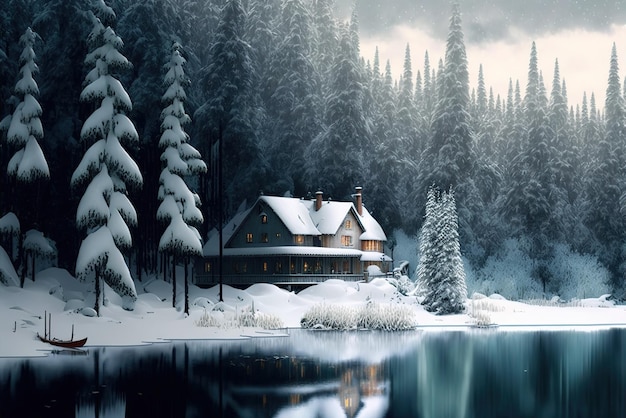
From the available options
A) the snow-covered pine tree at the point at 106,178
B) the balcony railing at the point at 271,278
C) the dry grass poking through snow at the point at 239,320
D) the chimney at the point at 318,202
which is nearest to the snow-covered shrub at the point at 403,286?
the balcony railing at the point at 271,278

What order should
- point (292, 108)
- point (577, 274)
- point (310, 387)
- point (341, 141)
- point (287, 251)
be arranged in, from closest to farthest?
point (310, 387), point (287, 251), point (577, 274), point (341, 141), point (292, 108)

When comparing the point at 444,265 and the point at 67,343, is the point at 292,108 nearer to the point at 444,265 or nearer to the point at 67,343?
the point at 444,265

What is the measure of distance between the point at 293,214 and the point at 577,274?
28733 millimetres

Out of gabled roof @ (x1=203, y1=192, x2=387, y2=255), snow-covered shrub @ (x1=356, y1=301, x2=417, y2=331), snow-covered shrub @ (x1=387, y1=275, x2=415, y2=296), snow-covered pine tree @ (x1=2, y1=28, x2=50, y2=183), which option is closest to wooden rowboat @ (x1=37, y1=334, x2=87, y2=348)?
snow-covered pine tree @ (x1=2, y1=28, x2=50, y2=183)

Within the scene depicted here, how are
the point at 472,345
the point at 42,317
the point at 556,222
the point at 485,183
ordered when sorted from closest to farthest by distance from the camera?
the point at 472,345 → the point at 42,317 → the point at 556,222 → the point at 485,183

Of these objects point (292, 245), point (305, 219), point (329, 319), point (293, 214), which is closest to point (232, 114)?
point (293, 214)

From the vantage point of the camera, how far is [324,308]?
4828 centimetres

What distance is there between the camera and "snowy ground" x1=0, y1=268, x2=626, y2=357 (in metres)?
37.8

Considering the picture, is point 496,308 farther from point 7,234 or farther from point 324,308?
point 7,234

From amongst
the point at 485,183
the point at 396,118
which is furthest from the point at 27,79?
the point at 396,118

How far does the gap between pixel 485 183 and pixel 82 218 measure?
63.7 metres

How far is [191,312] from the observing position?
156ft

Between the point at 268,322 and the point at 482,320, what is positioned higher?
the point at 268,322

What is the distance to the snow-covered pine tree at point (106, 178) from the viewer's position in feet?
A: 133
